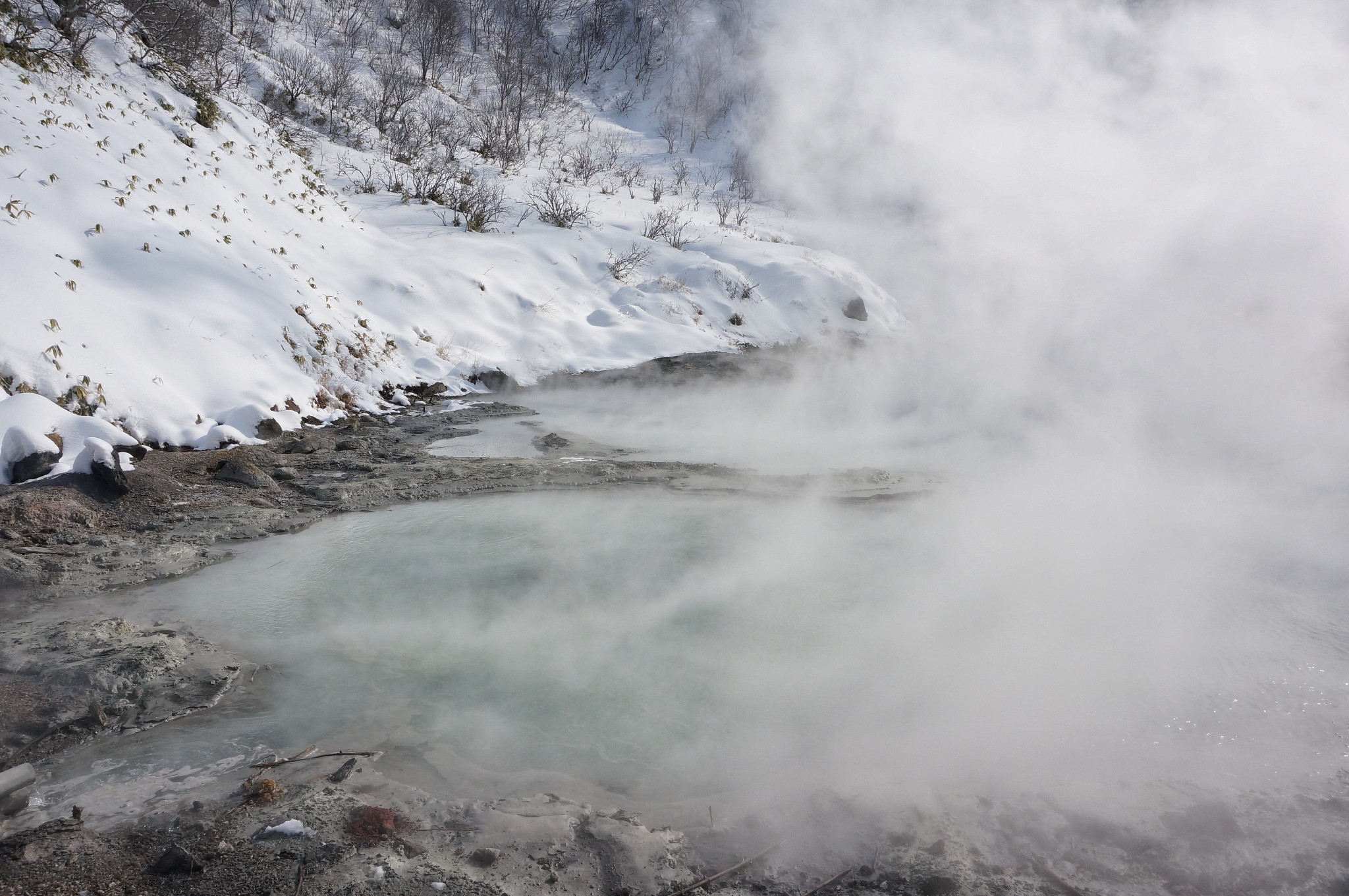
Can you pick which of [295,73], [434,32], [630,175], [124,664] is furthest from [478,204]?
[434,32]

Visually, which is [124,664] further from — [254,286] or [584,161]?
[584,161]

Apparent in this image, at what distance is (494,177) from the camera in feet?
54.7

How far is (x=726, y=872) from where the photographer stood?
218 cm

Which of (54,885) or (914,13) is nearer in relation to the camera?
(54,885)

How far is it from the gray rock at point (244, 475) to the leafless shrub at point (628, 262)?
8.44m

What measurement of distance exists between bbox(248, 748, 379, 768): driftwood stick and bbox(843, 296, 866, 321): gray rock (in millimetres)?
13378

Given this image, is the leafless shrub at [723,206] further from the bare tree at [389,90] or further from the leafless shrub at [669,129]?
the bare tree at [389,90]

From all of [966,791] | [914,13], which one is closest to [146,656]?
[966,791]

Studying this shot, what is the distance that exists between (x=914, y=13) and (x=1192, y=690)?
2359 cm

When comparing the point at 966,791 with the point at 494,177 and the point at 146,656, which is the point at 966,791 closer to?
the point at 146,656

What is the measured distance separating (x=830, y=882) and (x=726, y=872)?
12.0 inches

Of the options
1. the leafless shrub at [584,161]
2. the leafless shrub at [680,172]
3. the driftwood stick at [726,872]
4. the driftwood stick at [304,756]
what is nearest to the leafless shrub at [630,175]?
the leafless shrub at [584,161]

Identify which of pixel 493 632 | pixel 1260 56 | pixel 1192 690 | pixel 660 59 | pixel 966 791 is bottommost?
pixel 493 632

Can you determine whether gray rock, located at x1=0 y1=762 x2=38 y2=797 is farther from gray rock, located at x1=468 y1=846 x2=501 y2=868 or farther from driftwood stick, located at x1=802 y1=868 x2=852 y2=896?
driftwood stick, located at x1=802 y1=868 x2=852 y2=896
